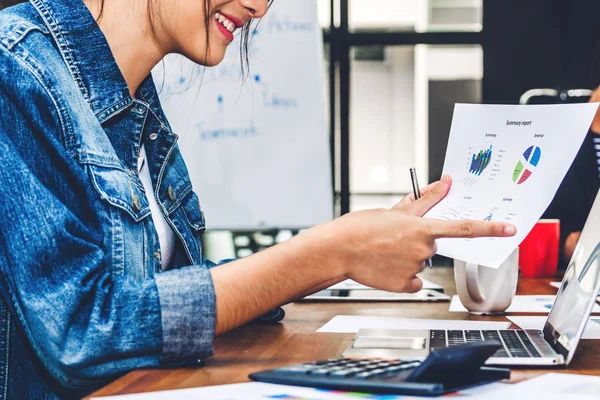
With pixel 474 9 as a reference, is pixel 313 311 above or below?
below

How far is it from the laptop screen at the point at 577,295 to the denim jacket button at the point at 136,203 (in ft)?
1.76

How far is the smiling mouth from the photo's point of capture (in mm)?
1128

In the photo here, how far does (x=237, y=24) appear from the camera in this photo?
1.16 meters

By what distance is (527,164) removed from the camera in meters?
0.95

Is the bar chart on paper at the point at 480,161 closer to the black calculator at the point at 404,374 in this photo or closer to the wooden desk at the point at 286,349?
the wooden desk at the point at 286,349

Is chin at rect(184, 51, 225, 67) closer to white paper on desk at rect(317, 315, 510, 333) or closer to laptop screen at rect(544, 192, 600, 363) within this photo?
white paper on desk at rect(317, 315, 510, 333)

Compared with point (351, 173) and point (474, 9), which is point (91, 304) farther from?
point (474, 9)

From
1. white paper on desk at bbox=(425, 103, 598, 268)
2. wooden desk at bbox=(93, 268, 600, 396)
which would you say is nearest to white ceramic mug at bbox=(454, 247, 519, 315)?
wooden desk at bbox=(93, 268, 600, 396)

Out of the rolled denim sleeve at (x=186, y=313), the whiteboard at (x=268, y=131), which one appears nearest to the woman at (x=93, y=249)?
the rolled denim sleeve at (x=186, y=313)

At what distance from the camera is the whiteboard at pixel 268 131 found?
2.58 m

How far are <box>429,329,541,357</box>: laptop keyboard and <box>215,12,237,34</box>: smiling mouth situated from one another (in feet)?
1.88

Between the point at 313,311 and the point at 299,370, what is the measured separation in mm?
537

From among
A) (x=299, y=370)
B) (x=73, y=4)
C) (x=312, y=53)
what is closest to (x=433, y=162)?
(x=312, y=53)

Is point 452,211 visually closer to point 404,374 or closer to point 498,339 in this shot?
point 498,339
